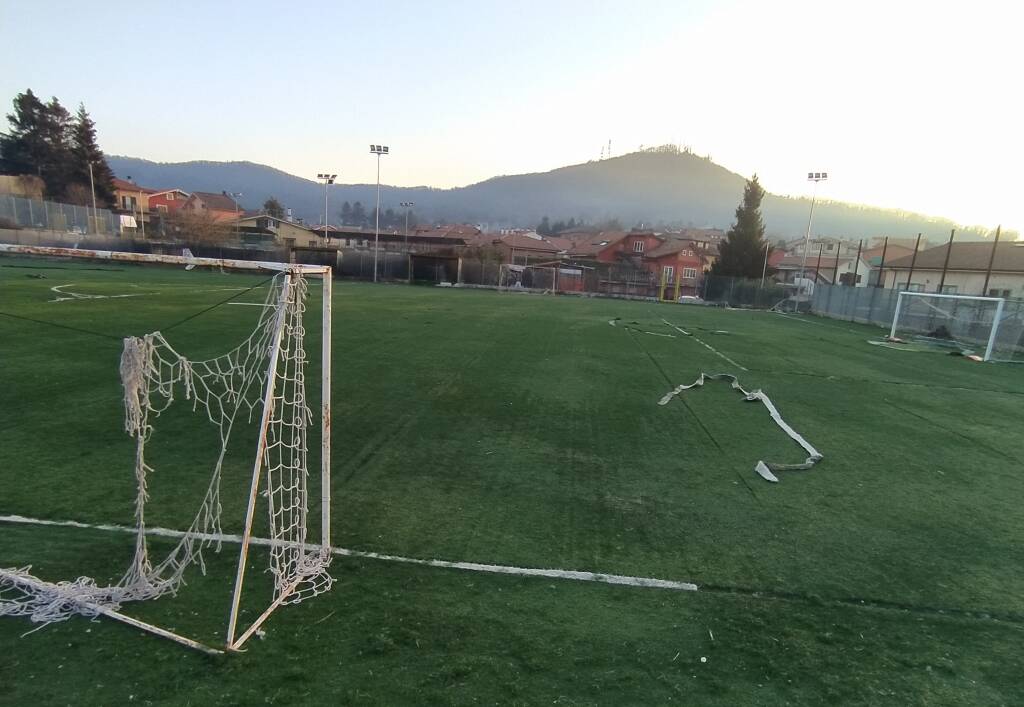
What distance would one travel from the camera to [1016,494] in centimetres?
626

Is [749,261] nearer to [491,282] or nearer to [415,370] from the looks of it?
[491,282]

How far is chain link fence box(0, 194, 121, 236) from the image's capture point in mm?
36844

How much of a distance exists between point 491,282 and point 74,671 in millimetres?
42327

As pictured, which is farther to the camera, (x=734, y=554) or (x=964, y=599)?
(x=734, y=554)

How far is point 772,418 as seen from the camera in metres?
8.71

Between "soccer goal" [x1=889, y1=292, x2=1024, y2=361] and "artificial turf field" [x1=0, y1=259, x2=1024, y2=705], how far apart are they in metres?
11.5

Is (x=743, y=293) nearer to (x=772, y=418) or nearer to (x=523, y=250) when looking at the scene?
(x=772, y=418)

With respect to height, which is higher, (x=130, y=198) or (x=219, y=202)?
(x=219, y=202)

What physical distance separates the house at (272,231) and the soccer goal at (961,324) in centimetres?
5818

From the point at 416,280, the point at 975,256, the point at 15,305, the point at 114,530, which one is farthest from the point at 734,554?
the point at 975,256

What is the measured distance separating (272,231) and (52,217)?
91.7 feet

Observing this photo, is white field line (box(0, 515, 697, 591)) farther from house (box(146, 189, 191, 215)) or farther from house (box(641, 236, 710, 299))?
house (box(146, 189, 191, 215))

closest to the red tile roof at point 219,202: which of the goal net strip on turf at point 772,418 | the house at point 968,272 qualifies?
the house at point 968,272

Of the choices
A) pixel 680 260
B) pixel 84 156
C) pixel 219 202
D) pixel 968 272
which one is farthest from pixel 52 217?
pixel 968 272
